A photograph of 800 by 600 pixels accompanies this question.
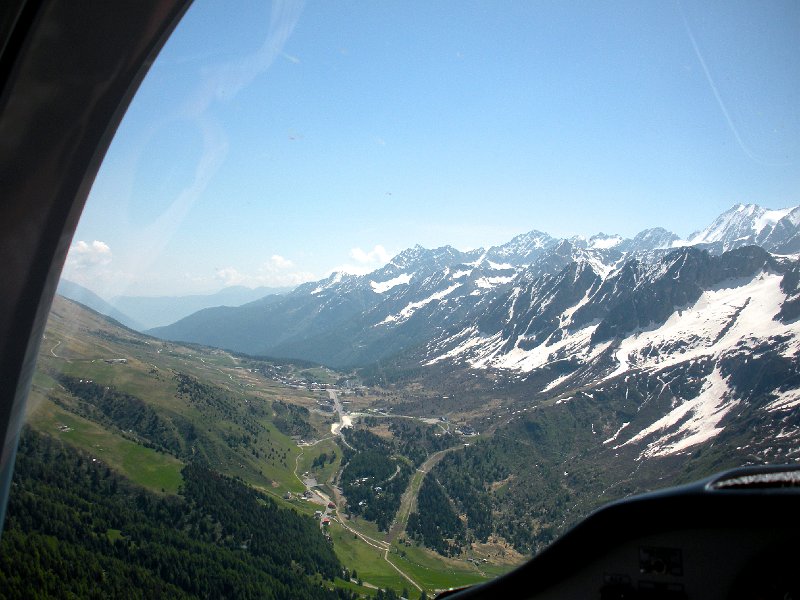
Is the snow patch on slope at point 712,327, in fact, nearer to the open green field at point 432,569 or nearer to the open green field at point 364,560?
the open green field at point 432,569

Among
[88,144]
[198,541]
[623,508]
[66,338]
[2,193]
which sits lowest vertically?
[198,541]

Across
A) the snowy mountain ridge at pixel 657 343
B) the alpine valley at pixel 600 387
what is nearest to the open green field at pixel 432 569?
the alpine valley at pixel 600 387

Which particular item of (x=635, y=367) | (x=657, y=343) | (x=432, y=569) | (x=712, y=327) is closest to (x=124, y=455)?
(x=432, y=569)

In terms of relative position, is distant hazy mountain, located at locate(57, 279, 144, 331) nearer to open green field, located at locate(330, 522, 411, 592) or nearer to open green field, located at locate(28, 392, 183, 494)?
open green field, located at locate(28, 392, 183, 494)

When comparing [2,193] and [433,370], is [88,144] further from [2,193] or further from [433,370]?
[433,370]

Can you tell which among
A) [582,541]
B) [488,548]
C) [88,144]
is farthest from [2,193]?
[488,548]
